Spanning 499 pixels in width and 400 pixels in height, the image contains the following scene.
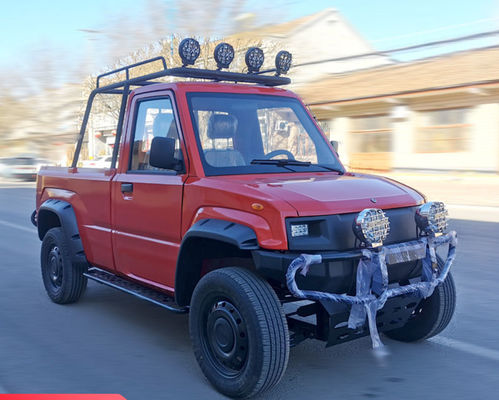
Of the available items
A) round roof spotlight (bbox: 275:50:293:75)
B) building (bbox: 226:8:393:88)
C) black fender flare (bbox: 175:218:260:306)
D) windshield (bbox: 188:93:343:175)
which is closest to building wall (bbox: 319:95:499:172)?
building (bbox: 226:8:393:88)

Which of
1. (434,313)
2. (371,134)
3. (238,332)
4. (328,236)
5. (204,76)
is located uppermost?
(204,76)

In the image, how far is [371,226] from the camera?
3.86m

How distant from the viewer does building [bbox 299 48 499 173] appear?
24.0m

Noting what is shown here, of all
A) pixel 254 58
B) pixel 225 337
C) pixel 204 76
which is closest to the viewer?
pixel 225 337

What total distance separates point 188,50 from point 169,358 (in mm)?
2403

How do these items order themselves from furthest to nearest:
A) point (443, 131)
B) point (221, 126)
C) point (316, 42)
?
point (316, 42), point (443, 131), point (221, 126)

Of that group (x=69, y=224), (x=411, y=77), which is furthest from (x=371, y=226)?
(x=411, y=77)

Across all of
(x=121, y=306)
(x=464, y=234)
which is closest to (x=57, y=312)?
(x=121, y=306)

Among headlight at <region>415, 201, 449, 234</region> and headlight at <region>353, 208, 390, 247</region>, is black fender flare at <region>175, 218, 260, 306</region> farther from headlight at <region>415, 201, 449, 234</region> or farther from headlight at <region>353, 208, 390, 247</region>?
headlight at <region>415, 201, 449, 234</region>

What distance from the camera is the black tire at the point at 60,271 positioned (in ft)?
20.2

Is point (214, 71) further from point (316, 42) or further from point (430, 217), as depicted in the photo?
point (316, 42)

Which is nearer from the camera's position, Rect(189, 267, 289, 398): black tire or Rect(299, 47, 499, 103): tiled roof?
Rect(189, 267, 289, 398): black tire

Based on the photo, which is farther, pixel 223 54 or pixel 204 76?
pixel 223 54

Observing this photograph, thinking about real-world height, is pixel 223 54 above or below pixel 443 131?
above
